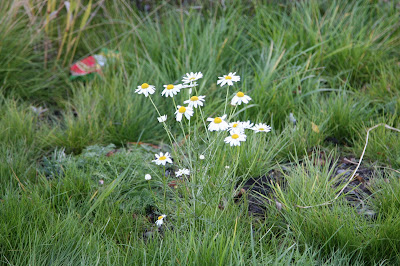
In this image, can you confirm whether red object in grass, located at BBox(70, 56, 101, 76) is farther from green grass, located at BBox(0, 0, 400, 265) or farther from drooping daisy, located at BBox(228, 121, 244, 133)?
drooping daisy, located at BBox(228, 121, 244, 133)

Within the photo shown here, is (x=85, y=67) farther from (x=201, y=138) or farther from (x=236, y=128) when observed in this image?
(x=236, y=128)

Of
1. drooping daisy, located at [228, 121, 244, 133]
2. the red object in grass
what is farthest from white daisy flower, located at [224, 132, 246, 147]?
the red object in grass

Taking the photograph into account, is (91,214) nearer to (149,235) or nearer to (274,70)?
(149,235)

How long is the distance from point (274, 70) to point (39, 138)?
1.76 metres

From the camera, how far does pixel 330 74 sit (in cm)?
359

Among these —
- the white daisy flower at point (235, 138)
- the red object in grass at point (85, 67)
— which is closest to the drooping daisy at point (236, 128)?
the white daisy flower at point (235, 138)

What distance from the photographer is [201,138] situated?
6.46ft

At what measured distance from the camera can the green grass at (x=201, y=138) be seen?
76.0 inches

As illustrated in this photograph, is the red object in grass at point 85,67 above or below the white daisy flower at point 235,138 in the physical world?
below

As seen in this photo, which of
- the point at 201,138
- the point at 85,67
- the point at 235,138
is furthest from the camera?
the point at 85,67

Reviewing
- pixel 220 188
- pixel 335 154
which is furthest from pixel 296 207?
pixel 335 154

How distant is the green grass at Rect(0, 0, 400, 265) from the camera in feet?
6.34

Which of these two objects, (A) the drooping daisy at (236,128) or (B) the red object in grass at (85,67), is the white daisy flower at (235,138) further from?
(B) the red object in grass at (85,67)

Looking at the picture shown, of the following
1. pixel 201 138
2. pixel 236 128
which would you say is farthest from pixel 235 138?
pixel 201 138
